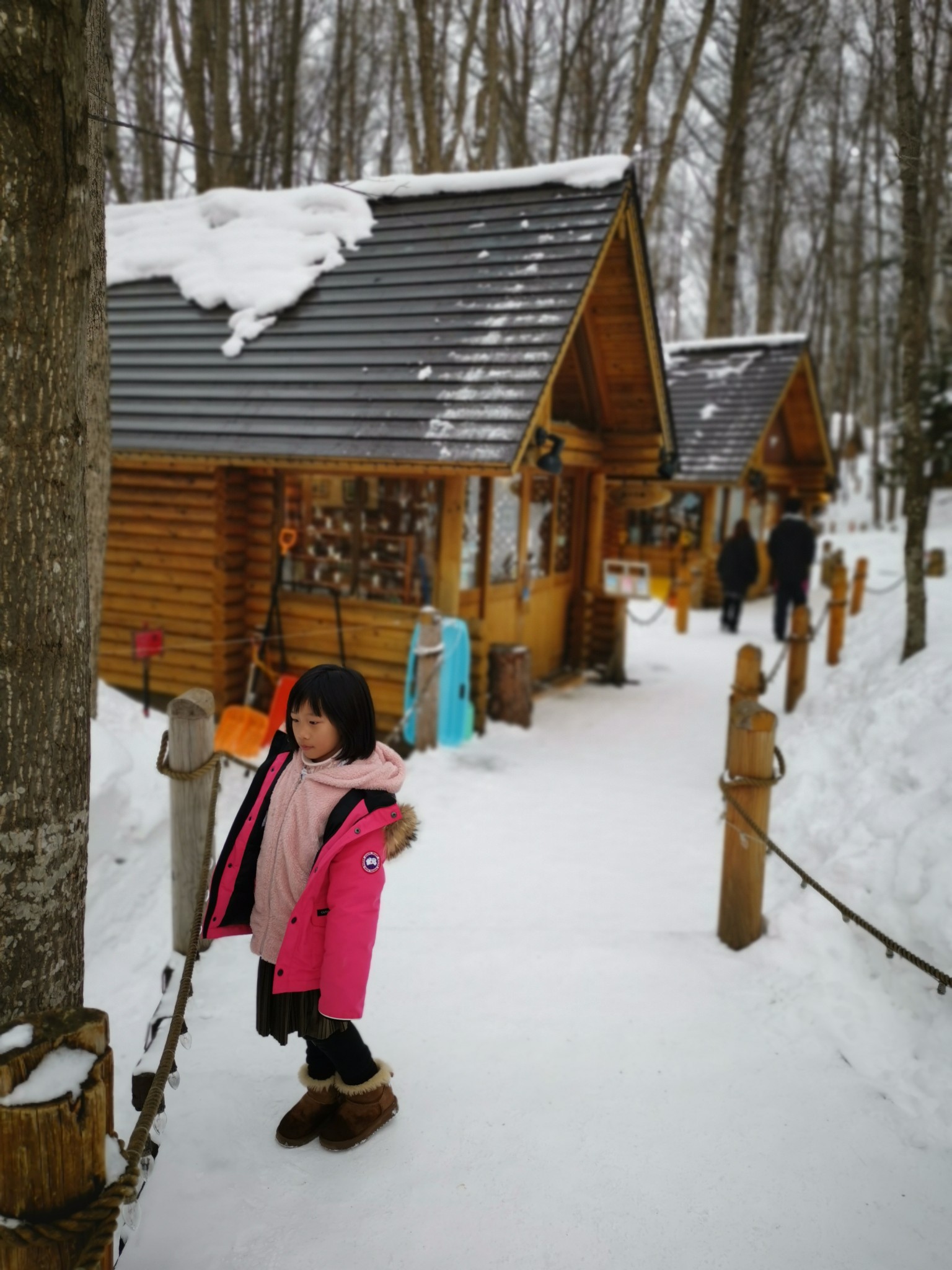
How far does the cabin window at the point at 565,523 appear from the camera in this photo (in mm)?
10828

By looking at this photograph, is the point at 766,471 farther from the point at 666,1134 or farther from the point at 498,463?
the point at 666,1134

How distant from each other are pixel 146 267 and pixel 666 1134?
1103 cm

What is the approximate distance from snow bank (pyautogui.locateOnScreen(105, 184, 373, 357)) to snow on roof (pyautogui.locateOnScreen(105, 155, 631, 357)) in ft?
0.04

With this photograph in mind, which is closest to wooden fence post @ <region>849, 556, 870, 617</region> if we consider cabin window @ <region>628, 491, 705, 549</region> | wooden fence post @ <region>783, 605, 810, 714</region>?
cabin window @ <region>628, 491, 705, 549</region>

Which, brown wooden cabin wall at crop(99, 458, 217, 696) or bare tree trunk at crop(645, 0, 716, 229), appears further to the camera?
bare tree trunk at crop(645, 0, 716, 229)

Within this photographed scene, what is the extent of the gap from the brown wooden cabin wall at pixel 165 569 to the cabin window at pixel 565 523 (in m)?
4.17

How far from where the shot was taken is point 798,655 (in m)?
8.86

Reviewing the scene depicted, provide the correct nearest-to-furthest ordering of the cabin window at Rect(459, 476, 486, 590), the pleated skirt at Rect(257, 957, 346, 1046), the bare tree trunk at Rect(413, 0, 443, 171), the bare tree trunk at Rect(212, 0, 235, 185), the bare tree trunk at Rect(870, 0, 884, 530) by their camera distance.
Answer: the pleated skirt at Rect(257, 957, 346, 1046) < the cabin window at Rect(459, 476, 486, 590) < the bare tree trunk at Rect(413, 0, 443, 171) < the bare tree trunk at Rect(212, 0, 235, 185) < the bare tree trunk at Rect(870, 0, 884, 530)

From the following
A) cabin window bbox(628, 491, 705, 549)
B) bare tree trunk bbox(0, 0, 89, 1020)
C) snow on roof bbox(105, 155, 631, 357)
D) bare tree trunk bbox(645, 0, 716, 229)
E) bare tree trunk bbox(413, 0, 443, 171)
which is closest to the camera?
bare tree trunk bbox(0, 0, 89, 1020)

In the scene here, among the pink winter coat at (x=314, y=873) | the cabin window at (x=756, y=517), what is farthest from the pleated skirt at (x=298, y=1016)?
the cabin window at (x=756, y=517)

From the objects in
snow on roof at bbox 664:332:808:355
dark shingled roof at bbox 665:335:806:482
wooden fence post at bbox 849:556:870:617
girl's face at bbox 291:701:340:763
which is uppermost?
snow on roof at bbox 664:332:808:355

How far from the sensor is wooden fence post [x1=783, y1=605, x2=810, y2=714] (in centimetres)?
866

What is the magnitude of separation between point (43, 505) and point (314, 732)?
96 centimetres

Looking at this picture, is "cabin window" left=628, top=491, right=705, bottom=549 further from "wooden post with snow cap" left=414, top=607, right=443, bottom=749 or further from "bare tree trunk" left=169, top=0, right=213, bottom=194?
"wooden post with snow cap" left=414, top=607, right=443, bottom=749
